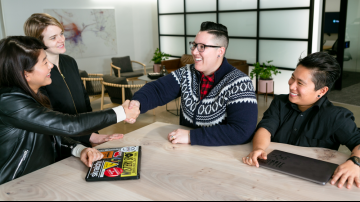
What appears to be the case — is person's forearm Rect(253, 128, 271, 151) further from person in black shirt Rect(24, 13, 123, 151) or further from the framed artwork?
the framed artwork

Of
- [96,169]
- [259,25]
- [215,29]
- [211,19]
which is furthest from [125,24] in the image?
[96,169]

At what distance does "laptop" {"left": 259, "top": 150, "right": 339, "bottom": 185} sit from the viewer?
4.08ft

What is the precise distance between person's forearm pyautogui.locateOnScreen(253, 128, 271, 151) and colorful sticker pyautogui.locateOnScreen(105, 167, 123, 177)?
2.25 ft

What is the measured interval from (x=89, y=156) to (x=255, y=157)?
2.65 ft

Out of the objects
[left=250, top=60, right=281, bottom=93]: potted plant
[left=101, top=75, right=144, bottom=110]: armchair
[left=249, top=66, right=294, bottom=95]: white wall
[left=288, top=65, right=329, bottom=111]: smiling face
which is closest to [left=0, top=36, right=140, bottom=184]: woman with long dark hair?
[left=288, top=65, right=329, bottom=111]: smiling face

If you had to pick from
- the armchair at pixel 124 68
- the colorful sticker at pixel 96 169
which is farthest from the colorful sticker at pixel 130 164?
the armchair at pixel 124 68

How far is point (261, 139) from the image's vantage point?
1609 mm

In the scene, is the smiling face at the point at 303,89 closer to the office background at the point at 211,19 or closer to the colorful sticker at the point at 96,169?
the colorful sticker at the point at 96,169

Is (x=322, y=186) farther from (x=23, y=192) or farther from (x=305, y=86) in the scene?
(x=23, y=192)

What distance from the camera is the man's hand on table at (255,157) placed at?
1.39 metres

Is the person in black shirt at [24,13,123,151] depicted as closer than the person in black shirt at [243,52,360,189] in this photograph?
No

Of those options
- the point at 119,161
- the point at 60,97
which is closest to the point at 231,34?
the point at 60,97

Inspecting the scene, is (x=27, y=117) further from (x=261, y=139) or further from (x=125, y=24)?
(x=125, y=24)

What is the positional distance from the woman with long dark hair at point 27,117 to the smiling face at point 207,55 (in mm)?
634
